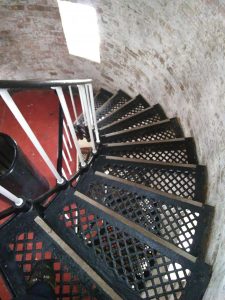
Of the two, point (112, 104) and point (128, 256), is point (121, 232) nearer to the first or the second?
point (128, 256)

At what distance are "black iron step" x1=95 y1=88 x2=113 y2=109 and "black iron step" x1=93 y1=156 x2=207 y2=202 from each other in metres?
2.57

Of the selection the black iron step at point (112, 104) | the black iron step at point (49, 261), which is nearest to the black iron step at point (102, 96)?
the black iron step at point (112, 104)

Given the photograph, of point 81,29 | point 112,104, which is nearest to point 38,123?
point 112,104

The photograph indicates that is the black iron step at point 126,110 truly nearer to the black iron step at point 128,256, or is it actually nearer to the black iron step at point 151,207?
the black iron step at point 151,207

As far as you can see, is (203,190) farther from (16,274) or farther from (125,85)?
(125,85)

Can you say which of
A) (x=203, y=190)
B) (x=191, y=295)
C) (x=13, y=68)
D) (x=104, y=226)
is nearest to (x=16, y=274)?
(x=104, y=226)

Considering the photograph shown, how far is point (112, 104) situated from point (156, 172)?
7.36 ft

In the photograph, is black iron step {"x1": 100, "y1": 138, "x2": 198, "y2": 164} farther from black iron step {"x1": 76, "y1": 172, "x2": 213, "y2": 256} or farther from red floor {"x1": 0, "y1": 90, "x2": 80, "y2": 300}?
red floor {"x1": 0, "y1": 90, "x2": 80, "y2": 300}

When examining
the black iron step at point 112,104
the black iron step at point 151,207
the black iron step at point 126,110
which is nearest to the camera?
the black iron step at point 151,207

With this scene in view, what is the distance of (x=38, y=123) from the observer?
5.14 m

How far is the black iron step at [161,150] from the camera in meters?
2.67

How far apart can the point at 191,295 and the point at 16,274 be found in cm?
105

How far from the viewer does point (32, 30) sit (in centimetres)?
406

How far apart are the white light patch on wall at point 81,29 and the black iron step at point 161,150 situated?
6.38 ft
